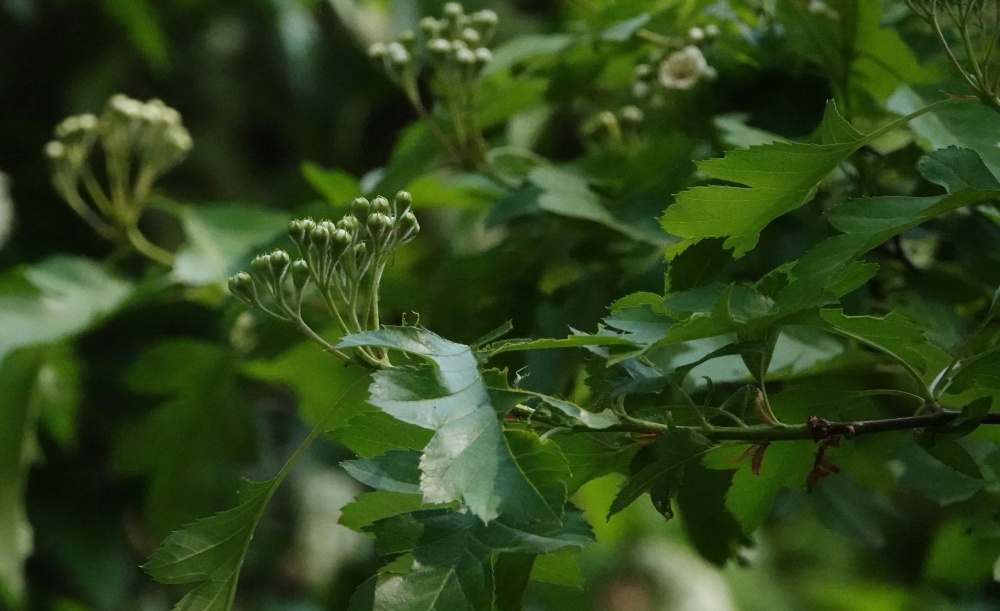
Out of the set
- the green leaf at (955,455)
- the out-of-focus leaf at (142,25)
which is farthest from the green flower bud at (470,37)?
the out-of-focus leaf at (142,25)

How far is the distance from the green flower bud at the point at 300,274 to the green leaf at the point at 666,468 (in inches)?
5.4

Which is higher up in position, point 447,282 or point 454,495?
point 454,495


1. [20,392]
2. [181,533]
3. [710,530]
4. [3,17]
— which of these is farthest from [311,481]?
[181,533]

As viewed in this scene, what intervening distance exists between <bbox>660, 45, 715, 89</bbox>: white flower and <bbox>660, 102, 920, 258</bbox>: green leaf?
0.23 metres

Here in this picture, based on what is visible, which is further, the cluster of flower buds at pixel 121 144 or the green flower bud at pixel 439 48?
the cluster of flower buds at pixel 121 144

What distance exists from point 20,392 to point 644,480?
644mm

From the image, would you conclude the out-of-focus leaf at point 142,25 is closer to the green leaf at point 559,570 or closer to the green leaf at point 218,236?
the green leaf at point 218,236

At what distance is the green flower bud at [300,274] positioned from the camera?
348 mm

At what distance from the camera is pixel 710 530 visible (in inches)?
19.5

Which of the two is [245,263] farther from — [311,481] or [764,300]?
[311,481]

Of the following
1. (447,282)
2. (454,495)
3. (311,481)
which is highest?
(454,495)

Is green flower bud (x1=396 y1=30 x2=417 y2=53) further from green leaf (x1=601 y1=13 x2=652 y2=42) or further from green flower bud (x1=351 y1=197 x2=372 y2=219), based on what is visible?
green flower bud (x1=351 y1=197 x2=372 y2=219)

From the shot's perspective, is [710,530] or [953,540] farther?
[953,540]

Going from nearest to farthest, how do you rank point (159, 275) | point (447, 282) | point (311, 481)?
point (447, 282) < point (159, 275) < point (311, 481)
